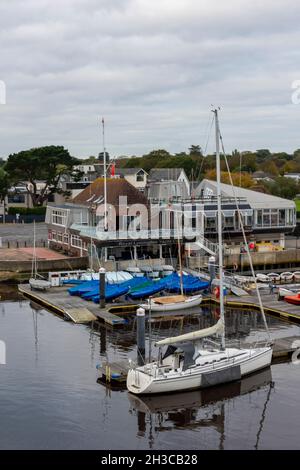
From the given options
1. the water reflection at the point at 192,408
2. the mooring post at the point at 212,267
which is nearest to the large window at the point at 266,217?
the mooring post at the point at 212,267

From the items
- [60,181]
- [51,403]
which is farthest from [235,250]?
[60,181]

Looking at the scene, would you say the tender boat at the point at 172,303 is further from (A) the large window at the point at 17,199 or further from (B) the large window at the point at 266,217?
(A) the large window at the point at 17,199

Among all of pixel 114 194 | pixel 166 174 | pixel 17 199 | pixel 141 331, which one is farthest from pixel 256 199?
pixel 17 199

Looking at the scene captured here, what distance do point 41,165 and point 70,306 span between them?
2327 inches

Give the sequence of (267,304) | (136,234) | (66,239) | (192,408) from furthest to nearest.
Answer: (66,239), (136,234), (267,304), (192,408)

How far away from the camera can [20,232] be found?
8550 cm

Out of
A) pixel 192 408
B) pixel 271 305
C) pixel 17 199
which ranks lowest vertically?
pixel 192 408

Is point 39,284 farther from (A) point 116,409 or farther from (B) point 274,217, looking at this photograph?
(B) point 274,217

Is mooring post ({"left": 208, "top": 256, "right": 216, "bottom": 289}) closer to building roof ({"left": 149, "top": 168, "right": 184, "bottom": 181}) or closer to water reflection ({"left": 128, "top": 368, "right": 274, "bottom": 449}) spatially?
water reflection ({"left": 128, "top": 368, "right": 274, "bottom": 449})

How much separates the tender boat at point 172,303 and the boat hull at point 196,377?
42.7 ft

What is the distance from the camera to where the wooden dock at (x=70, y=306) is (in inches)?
1644
